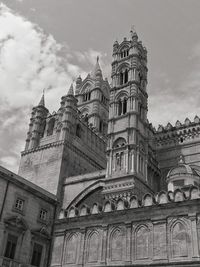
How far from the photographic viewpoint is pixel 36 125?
4909cm

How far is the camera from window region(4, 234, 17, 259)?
93.7 ft

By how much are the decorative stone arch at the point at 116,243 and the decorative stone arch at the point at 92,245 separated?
0.93 meters

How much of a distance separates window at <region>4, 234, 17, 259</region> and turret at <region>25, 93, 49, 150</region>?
19.2m

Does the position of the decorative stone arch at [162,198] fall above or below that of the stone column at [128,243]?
above

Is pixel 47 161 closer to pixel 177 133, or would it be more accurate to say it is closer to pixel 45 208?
pixel 45 208

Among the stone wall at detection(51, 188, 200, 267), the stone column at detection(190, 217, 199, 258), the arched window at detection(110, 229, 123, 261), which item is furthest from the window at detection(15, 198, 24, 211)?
the stone column at detection(190, 217, 199, 258)

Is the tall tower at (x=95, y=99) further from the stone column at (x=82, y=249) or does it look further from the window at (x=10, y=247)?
the stone column at (x=82, y=249)

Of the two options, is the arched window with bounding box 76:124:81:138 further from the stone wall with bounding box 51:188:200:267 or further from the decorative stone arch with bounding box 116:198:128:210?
the decorative stone arch with bounding box 116:198:128:210

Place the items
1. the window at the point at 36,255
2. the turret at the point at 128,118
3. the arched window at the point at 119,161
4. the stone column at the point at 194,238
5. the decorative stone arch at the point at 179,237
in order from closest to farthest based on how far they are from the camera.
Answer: the stone column at the point at 194,238
the decorative stone arch at the point at 179,237
the window at the point at 36,255
the turret at the point at 128,118
the arched window at the point at 119,161

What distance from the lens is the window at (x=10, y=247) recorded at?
93.7ft

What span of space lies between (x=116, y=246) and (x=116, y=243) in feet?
0.60

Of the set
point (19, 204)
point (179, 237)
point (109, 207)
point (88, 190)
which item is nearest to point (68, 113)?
point (88, 190)

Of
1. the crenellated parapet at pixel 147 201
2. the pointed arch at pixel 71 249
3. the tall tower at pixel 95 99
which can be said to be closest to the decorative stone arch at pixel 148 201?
the crenellated parapet at pixel 147 201

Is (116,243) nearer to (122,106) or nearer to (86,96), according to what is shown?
(122,106)
